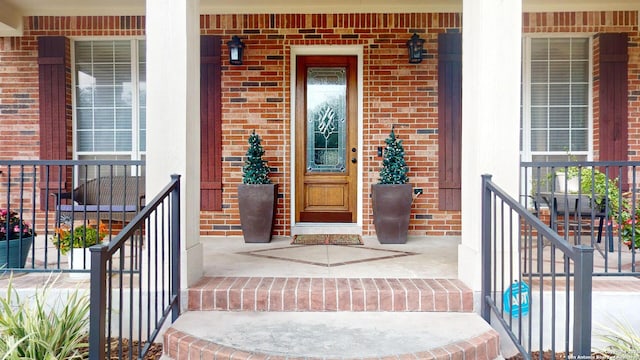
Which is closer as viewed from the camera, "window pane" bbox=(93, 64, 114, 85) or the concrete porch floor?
the concrete porch floor

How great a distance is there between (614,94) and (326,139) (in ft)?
10.4

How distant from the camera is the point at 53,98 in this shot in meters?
4.95

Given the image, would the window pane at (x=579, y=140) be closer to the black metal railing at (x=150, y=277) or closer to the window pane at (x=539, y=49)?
the window pane at (x=539, y=49)

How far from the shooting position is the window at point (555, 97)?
5070 millimetres

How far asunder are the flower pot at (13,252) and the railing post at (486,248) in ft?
10.0

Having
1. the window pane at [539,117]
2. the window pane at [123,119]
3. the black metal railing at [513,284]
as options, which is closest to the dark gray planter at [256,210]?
the window pane at [123,119]

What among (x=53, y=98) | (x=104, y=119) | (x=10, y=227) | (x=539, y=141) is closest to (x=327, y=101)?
(x=539, y=141)

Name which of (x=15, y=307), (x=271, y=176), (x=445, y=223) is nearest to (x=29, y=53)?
(x=271, y=176)

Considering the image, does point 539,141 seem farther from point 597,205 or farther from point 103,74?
point 103,74

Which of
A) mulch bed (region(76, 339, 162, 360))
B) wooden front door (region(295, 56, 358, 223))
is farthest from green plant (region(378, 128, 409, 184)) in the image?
mulch bed (region(76, 339, 162, 360))

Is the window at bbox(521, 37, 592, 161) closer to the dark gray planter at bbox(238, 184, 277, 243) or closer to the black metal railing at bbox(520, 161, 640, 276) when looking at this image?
the black metal railing at bbox(520, 161, 640, 276)

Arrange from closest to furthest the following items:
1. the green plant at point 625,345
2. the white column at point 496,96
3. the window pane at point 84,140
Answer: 1. the green plant at point 625,345
2. the white column at point 496,96
3. the window pane at point 84,140

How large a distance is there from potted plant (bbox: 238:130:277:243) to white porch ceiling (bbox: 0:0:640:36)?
5.50ft

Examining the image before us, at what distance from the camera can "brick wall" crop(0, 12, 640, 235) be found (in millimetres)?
4977
